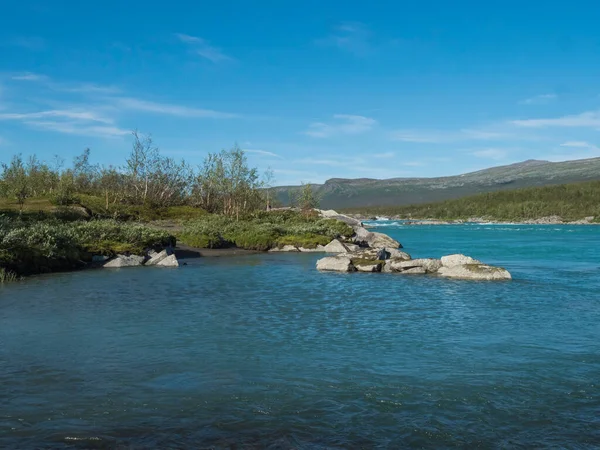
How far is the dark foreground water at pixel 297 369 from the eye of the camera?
8.64m

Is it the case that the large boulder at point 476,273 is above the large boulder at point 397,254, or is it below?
below

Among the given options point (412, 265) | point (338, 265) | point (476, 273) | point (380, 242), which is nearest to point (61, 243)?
point (338, 265)

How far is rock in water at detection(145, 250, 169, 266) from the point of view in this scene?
34750mm

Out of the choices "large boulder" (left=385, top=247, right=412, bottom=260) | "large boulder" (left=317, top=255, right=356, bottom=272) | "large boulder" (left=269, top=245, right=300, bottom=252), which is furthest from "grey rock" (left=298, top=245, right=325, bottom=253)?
"large boulder" (left=317, top=255, right=356, bottom=272)

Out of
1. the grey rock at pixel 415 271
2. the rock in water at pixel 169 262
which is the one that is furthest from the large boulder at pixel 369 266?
the rock in water at pixel 169 262

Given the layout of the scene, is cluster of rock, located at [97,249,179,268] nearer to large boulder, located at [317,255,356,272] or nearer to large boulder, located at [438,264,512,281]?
large boulder, located at [317,255,356,272]

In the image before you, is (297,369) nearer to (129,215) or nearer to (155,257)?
(155,257)

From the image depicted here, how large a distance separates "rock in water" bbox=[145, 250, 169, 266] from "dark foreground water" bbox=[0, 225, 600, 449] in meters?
11.0

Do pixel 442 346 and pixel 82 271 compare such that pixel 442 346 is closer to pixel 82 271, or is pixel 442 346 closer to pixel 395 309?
pixel 395 309

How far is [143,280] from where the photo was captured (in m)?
27.2

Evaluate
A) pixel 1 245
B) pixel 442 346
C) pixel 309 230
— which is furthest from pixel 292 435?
pixel 309 230

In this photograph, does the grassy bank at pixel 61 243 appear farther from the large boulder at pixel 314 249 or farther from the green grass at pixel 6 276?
the large boulder at pixel 314 249

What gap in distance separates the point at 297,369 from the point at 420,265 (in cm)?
2035

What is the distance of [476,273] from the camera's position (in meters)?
28.4
